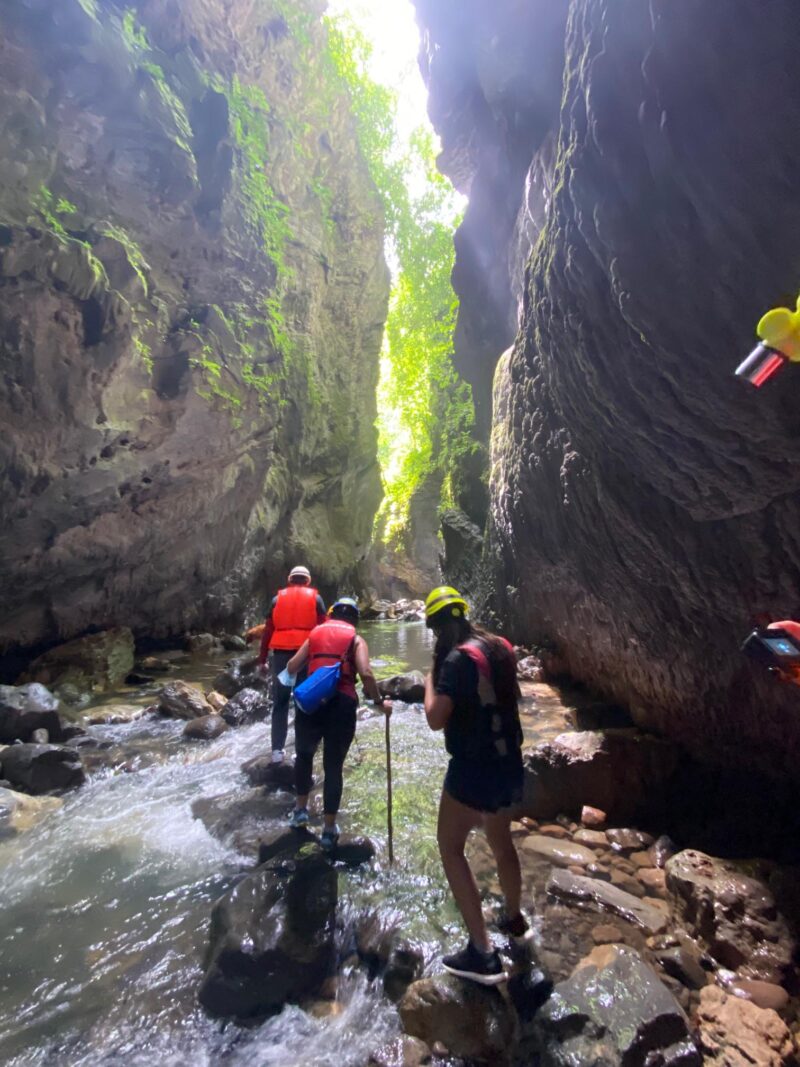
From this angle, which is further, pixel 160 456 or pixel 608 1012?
pixel 160 456

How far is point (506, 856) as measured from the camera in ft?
9.46

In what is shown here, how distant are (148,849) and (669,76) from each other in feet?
21.5

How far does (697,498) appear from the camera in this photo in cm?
375

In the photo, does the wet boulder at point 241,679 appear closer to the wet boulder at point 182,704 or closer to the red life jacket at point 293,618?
the wet boulder at point 182,704

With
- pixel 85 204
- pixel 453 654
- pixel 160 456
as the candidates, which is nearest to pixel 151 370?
pixel 160 456

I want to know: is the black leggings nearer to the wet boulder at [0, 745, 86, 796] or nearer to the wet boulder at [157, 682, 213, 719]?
the wet boulder at [0, 745, 86, 796]

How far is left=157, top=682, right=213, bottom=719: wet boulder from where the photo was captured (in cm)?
821

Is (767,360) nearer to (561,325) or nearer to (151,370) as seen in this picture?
(561,325)

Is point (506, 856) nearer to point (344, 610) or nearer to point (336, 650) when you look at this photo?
point (336, 650)

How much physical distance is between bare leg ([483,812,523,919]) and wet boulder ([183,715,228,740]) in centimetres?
551

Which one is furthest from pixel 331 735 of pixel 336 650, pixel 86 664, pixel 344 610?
pixel 86 664

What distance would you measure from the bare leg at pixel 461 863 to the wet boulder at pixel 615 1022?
432 mm

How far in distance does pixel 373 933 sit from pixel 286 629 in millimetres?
3246

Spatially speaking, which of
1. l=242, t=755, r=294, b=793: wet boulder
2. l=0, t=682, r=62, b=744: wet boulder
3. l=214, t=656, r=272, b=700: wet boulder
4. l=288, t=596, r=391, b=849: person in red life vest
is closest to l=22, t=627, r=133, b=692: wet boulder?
l=214, t=656, r=272, b=700: wet boulder
